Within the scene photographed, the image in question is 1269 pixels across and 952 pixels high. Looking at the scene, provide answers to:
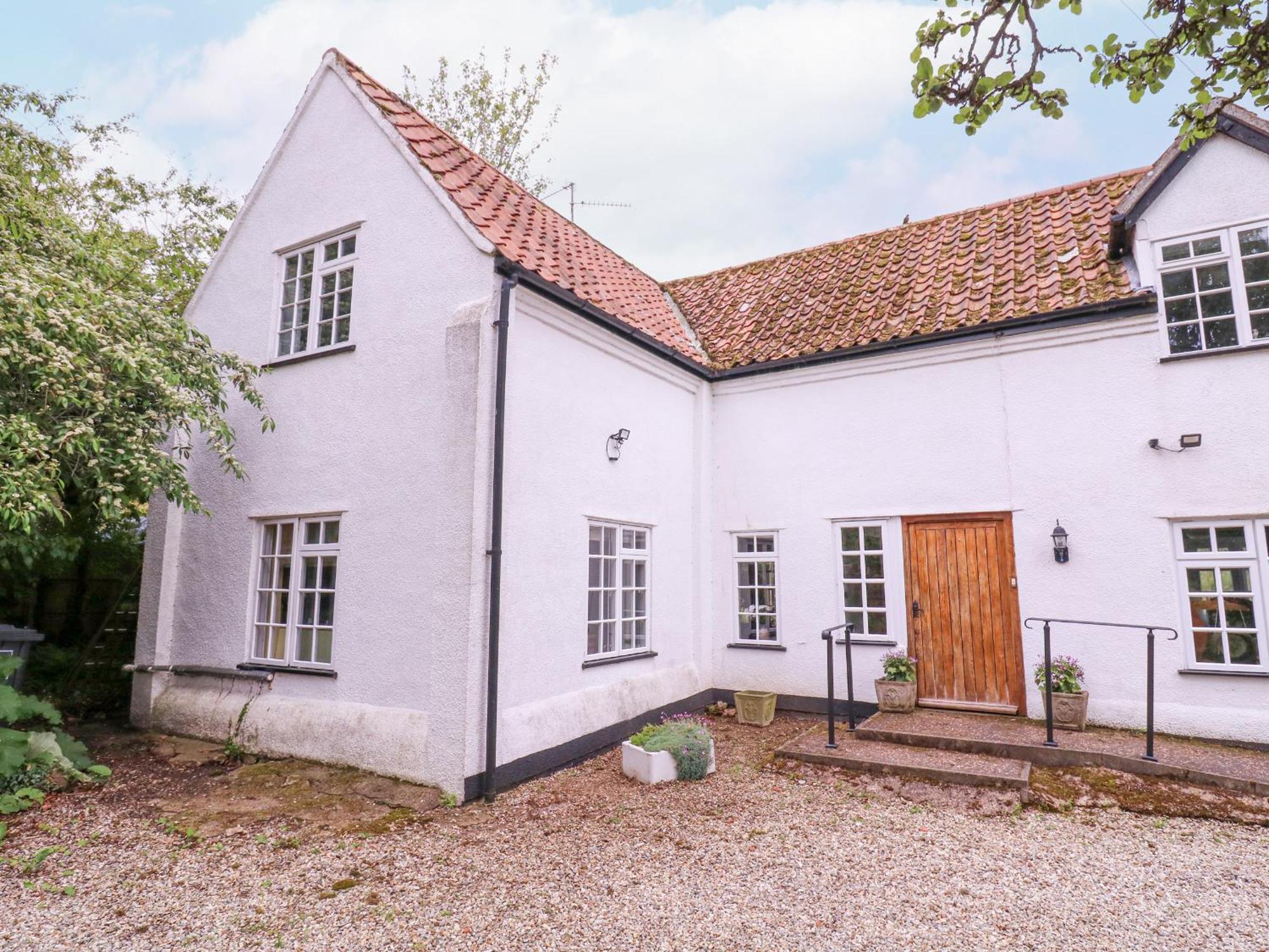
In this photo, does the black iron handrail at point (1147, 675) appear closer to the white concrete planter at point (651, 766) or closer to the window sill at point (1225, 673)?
the window sill at point (1225, 673)

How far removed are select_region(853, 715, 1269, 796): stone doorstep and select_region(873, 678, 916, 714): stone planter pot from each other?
34.7 inches

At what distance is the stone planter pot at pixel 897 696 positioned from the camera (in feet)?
27.8

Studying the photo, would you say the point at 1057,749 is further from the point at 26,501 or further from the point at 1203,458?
the point at 26,501

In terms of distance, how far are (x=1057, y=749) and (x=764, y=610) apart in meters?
3.88

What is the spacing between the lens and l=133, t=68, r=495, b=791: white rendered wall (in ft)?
21.0

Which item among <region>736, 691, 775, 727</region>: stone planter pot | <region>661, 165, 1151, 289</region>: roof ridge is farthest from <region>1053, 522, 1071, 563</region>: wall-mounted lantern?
<region>661, 165, 1151, 289</region>: roof ridge

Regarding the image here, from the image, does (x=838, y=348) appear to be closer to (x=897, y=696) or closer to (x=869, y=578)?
(x=869, y=578)

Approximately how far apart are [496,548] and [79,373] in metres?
3.97

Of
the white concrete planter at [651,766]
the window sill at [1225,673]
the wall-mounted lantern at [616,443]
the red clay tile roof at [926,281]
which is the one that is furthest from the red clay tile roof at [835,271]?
the white concrete planter at [651,766]

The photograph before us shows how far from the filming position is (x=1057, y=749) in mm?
6773

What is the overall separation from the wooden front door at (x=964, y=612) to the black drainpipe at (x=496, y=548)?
216 inches

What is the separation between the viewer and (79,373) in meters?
6.07

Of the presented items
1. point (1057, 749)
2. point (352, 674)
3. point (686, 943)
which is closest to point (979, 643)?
point (1057, 749)

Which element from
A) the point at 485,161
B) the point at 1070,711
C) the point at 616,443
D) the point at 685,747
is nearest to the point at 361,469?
the point at 616,443
